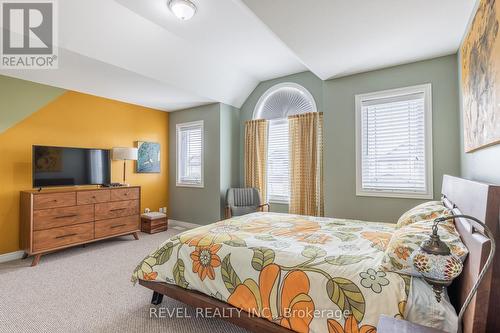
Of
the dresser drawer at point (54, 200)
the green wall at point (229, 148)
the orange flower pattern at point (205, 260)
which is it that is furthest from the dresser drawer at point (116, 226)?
the orange flower pattern at point (205, 260)

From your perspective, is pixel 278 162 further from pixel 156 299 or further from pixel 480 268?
pixel 480 268

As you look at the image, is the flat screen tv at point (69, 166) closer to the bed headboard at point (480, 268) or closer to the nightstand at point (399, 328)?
the nightstand at point (399, 328)

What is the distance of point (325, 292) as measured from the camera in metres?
1.45

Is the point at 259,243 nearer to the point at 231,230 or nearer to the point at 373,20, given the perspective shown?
the point at 231,230

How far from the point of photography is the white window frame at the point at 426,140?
3016 mm

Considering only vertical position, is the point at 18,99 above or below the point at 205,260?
above

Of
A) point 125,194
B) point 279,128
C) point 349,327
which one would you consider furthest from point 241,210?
point 349,327

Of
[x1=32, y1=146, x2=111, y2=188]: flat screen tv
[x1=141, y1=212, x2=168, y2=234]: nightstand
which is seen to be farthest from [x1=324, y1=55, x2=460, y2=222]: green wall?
[x1=32, y1=146, x2=111, y2=188]: flat screen tv

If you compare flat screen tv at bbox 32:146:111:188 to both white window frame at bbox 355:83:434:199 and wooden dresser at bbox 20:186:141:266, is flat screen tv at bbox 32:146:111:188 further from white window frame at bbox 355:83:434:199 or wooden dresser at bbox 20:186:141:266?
white window frame at bbox 355:83:434:199

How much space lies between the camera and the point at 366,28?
2352mm

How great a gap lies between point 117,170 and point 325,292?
441 cm

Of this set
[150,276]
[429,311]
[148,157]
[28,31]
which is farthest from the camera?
[148,157]

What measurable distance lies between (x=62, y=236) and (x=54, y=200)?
0.52 meters

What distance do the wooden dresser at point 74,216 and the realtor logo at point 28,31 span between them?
1711mm
